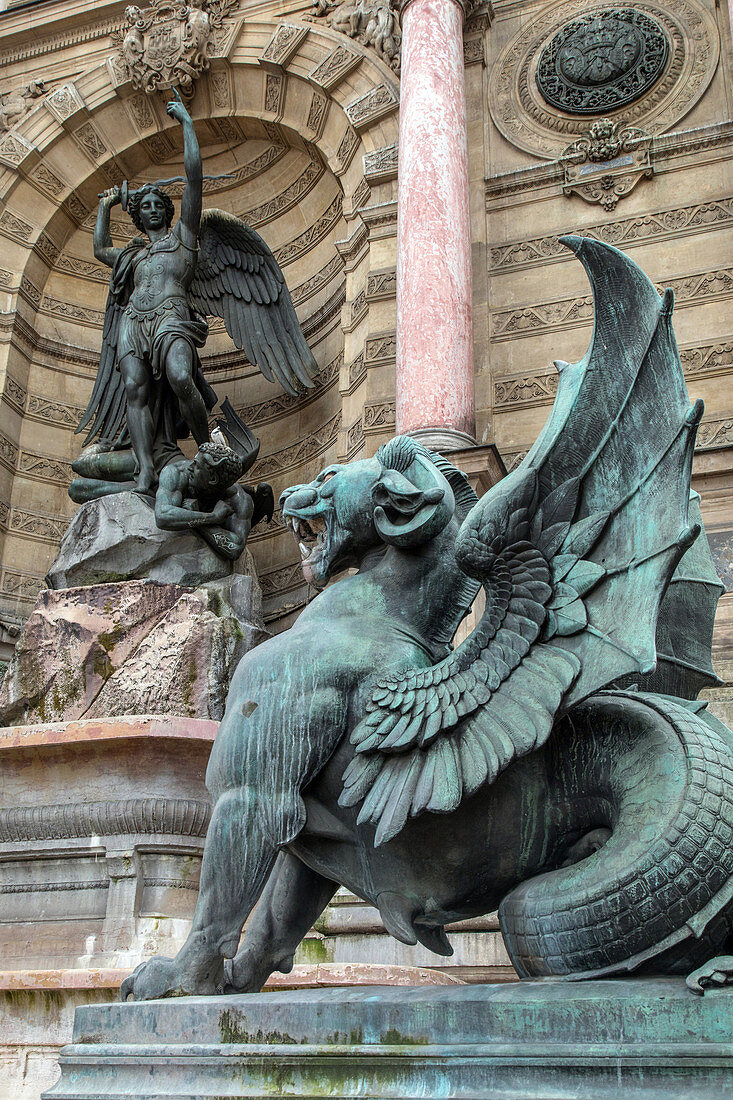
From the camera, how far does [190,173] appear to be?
24.2 feet

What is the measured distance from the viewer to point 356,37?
9555 mm

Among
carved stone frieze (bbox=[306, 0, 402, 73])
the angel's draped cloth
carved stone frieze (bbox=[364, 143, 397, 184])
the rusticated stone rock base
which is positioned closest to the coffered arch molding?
carved stone frieze (bbox=[306, 0, 402, 73])

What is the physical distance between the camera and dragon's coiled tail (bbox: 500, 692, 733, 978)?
160cm

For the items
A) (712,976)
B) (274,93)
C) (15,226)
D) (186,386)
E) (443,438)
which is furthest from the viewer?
(15,226)

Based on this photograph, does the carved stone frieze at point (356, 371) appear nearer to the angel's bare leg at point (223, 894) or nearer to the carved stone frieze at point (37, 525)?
the carved stone frieze at point (37, 525)

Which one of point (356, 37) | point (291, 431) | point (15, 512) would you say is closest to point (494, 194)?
point (356, 37)

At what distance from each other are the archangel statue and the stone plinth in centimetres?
461

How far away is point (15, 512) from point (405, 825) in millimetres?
8887

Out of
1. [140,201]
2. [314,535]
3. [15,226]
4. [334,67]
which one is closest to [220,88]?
[334,67]

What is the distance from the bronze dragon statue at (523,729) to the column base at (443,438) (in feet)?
15.2

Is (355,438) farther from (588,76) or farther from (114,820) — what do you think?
(114,820)

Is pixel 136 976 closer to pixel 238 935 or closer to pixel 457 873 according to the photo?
pixel 238 935

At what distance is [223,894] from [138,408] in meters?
5.93

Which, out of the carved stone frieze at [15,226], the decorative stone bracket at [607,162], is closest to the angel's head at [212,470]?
the decorative stone bracket at [607,162]
